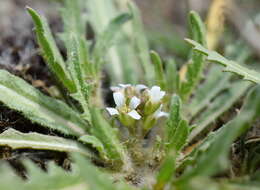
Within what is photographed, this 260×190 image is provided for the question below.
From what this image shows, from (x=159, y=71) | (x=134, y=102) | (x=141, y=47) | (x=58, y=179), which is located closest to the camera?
(x=58, y=179)

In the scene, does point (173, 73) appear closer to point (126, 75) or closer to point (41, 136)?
point (126, 75)

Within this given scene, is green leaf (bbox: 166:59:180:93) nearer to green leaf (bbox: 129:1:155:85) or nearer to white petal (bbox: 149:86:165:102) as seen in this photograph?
green leaf (bbox: 129:1:155:85)

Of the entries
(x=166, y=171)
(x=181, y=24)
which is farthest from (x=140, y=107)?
(x=181, y=24)

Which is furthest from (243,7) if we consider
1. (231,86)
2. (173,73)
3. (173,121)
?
(173,121)

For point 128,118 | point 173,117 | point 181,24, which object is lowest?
point 173,117

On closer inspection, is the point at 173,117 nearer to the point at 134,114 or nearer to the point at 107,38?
the point at 134,114

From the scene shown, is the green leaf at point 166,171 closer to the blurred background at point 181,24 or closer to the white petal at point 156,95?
the white petal at point 156,95

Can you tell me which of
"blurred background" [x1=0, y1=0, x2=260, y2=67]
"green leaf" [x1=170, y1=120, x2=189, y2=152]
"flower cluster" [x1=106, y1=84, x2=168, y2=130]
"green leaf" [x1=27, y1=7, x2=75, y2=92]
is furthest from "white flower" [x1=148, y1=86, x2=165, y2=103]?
"blurred background" [x1=0, y1=0, x2=260, y2=67]
